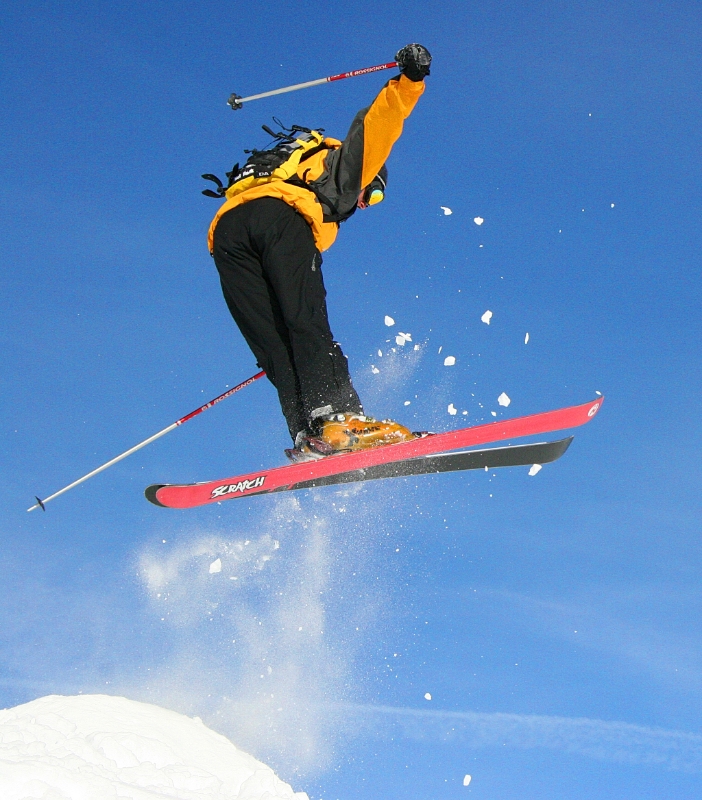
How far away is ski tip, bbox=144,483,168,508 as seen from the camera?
6535 millimetres

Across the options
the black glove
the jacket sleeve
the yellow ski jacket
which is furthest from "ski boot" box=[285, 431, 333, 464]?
the black glove

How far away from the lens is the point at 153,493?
6.59m

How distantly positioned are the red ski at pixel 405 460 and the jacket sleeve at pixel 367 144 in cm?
183

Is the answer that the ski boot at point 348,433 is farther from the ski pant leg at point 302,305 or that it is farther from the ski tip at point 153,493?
the ski tip at point 153,493

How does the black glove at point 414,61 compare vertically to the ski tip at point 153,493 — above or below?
above

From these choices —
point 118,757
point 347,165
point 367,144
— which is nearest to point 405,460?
point 347,165

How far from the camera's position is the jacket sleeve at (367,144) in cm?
490

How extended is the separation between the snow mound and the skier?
5449 mm

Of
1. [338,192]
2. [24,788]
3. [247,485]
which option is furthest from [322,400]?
[24,788]

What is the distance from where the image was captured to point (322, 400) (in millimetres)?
5379

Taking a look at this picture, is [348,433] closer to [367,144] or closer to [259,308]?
[259,308]

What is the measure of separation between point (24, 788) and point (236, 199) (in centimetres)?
656

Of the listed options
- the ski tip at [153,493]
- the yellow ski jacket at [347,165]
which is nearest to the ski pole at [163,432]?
the ski tip at [153,493]

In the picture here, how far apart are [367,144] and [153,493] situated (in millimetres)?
3444
